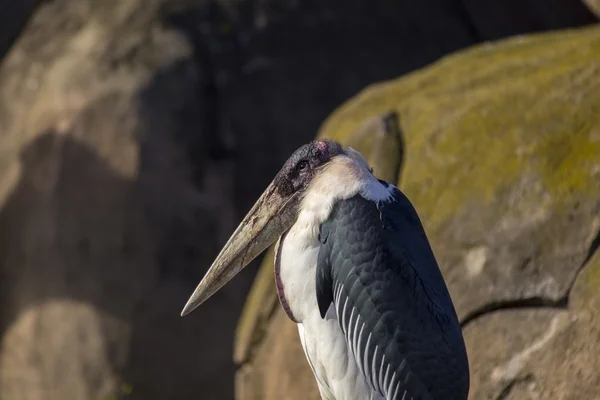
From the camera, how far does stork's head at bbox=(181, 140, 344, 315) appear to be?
3.55 meters

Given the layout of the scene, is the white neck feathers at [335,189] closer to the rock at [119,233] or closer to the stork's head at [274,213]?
the stork's head at [274,213]

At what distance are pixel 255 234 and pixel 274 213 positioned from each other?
0.40ft

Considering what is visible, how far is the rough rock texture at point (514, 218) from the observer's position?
12.4 feet

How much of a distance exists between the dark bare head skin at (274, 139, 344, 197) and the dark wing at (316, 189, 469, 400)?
29 centimetres

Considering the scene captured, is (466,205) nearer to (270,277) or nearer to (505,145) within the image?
(505,145)

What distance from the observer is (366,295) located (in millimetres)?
3209

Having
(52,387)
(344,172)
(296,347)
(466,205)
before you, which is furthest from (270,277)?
(52,387)

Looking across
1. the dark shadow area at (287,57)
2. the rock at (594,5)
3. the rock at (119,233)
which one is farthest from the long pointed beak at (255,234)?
the rock at (594,5)

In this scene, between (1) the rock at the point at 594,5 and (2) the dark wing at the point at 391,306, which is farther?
(1) the rock at the point at 594,5

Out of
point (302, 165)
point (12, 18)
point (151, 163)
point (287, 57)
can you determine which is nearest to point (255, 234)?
point (302, 165)

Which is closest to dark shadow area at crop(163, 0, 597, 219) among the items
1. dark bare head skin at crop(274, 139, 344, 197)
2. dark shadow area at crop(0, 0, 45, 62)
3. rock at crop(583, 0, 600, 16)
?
rock at crop(583, 0, 600, 16)

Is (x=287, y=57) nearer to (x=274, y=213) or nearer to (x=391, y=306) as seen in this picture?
(x=274, y=213)

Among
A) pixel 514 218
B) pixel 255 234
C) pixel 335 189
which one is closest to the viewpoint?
pixel 335 189

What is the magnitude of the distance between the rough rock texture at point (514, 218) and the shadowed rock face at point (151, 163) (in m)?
1.59
